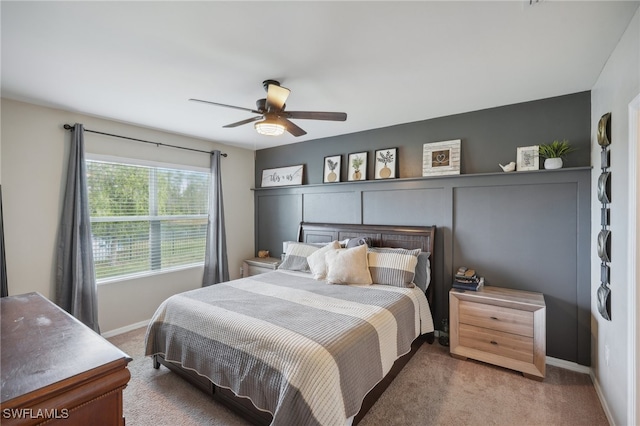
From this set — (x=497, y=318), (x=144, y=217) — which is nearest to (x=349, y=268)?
(x=497, y=318)

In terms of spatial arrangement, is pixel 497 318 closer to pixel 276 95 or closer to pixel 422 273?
pixel 422 273

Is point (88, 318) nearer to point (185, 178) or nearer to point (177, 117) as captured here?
point (185, 178)

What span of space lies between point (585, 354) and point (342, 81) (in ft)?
10.8

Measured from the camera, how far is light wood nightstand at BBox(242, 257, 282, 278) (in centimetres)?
442

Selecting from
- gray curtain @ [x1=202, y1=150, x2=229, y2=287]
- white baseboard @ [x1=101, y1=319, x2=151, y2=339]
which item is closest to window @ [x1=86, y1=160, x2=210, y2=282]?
gray curtain @ [x1=202, y1=150, x2=229, y2=287]

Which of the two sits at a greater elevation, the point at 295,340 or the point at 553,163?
the point at 553,163

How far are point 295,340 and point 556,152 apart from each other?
291 centimetres

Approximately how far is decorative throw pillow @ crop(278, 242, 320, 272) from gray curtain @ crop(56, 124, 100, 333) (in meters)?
2.17

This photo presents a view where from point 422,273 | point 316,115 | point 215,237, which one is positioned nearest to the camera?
point 316,115

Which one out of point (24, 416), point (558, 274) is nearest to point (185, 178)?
point (24, 416)

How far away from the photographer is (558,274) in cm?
271

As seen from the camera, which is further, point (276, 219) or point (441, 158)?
point (276, 219)

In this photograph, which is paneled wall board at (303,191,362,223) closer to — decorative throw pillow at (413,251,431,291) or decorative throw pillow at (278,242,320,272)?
decorative throw pillow at (278,242,320,272)

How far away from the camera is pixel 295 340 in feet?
5.76
